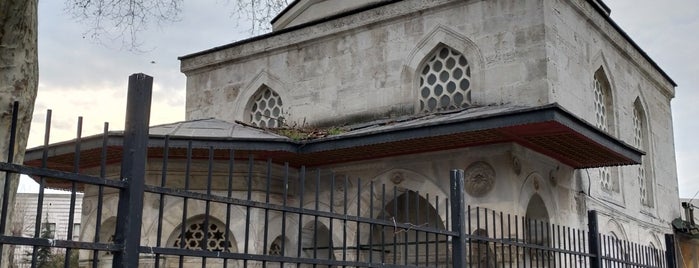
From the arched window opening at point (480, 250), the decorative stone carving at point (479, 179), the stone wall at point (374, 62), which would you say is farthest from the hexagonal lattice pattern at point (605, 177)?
the arched window opening at point (480, 250)

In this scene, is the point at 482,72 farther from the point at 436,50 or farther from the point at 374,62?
the point at 374,62

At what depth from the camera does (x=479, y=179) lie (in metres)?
9.70

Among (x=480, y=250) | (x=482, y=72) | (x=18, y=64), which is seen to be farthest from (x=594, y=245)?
(x=18, y=64)

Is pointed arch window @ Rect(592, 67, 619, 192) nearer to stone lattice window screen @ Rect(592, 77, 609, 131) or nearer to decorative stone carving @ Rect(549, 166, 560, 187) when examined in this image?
stone lattice window screen @ Rect(592, 77, 609, 131)

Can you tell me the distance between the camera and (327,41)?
1237 cm

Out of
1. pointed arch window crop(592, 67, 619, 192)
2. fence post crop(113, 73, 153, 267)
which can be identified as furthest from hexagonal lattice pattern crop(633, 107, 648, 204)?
fence post crop(113, 73, 153, 267)

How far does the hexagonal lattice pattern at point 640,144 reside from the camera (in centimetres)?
1343

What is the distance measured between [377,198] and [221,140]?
250 cm

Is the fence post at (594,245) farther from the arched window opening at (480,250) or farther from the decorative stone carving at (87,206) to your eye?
the decorative stone carving at (87,206)

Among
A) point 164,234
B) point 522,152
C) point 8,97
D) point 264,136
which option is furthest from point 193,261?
point 8,97

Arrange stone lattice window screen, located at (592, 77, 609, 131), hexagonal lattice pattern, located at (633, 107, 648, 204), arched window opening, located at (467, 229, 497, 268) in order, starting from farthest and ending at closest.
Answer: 1. hexagonal lattice pattern, located at (633, 107, 648, 204)
2. stone lattice window screen, located at (592, 77, 609, 131)
3. arched window opening, located at (467, 229, 497, 268)

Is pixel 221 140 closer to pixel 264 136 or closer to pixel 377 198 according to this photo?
pixel 264 136

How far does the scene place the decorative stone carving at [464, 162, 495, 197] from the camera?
9.62 metres

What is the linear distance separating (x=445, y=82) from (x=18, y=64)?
8174 mm
